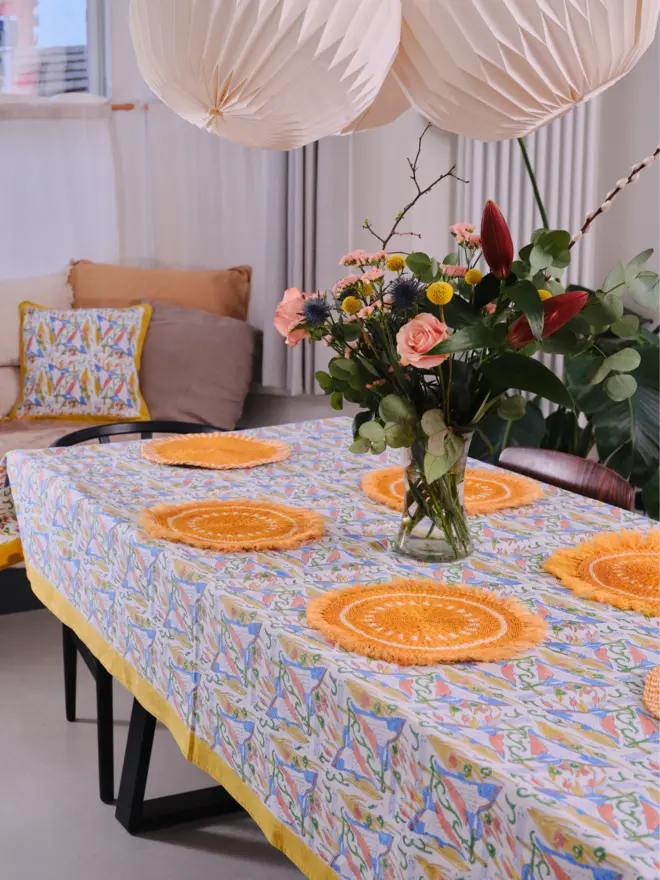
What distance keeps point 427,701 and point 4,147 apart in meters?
3.69

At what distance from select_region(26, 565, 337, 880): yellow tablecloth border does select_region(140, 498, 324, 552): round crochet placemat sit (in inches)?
9.9

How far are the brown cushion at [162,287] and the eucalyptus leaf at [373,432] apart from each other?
2.67 metres

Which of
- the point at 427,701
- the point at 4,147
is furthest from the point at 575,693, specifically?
the point at 4,147

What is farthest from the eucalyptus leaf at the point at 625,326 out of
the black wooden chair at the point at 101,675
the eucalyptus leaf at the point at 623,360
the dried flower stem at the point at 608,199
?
the black wooden chair at the point at 101,675

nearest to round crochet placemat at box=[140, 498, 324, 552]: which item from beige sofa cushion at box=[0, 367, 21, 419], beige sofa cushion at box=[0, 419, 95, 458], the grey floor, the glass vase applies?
the glass vase

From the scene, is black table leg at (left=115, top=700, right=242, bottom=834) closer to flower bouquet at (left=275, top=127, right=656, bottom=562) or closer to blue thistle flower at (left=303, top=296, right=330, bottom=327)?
flower bouquet at (left=275, top=127, right=656, bottom=562)

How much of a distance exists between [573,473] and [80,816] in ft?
4.17

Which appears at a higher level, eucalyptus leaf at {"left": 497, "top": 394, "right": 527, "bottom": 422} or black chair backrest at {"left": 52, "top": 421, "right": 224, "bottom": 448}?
eucalyptus leaf at {"left": 497, "top": 394, "right": 527, "bottom": 422}

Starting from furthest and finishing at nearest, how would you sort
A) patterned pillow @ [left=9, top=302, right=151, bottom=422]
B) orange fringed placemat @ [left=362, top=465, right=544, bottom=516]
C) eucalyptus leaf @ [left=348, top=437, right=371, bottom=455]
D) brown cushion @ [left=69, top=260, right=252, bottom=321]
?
brown cushion @ [left=69, top=260, right=252, bottom=321] < patterned pillow @ [left=9, top=302, right=151, bottom=422] < orange fringed placemat @ [left=362, top=465, right=544, bottom=516] < eucalyptus leaf @ [left=348, top=437, right=371, bottom=455]

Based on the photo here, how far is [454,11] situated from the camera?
132 centimetres

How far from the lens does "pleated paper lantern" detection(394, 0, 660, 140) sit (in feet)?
4.26

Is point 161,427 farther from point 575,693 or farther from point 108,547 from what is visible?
point 575,693

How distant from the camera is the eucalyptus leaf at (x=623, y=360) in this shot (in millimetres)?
1444

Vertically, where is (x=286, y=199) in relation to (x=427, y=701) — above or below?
above
